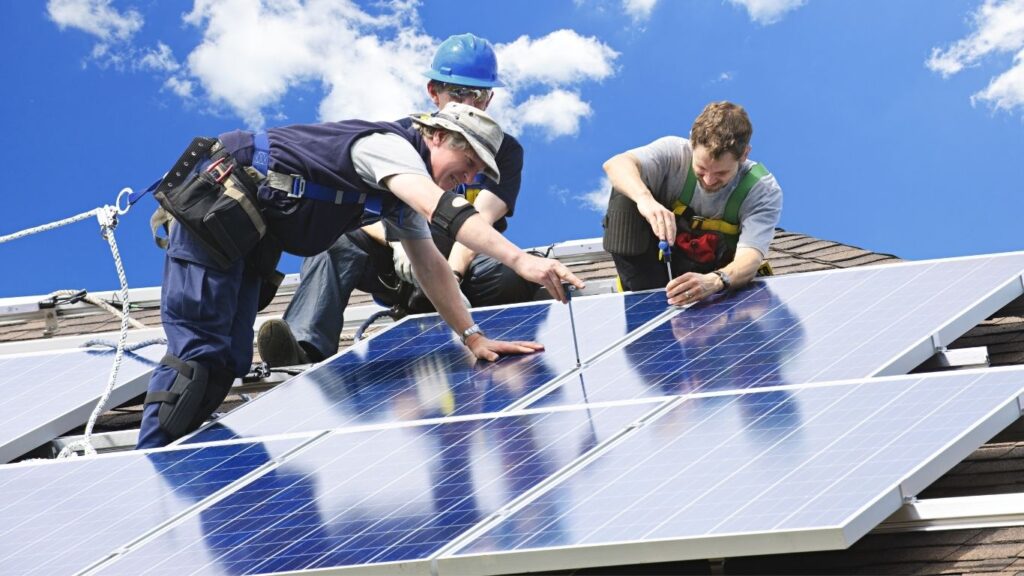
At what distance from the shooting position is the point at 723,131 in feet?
25.0

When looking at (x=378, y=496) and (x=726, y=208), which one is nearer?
(x=378, y=496)

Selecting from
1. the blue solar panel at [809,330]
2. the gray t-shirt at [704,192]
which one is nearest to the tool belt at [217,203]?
the blue solar panel at [809,330]

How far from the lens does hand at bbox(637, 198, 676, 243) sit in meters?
7.70

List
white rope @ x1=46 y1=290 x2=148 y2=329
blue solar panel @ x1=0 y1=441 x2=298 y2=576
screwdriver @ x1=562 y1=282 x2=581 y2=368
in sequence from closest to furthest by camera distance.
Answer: blue solar panel @ x1=0 y1=441 x2=298 y2=576 < screwdriver @ x1=562 y1=282 x2=581 y2=368 < white rope @ x1=46 y1=290 x2=148 y2=329

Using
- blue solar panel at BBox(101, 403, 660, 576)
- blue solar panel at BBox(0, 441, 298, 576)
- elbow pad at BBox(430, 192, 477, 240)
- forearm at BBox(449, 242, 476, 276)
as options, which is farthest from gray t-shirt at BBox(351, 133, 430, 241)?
forearm at BBox(449, 242, 476, 276)

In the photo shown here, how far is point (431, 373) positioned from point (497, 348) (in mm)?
332

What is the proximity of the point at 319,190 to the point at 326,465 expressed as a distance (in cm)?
129

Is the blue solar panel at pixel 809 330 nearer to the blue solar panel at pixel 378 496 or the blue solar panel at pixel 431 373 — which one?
the blue solar panel at pixel 431 373

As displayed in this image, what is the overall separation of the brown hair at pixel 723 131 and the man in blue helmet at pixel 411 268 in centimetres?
133

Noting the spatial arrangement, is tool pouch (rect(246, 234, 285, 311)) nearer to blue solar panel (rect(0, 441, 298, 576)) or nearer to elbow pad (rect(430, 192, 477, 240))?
blue solar panel (rect(0, 441, 298, 576))

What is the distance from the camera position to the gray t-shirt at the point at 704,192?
311 inches

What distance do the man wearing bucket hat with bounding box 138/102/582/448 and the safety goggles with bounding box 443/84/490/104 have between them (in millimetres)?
1502

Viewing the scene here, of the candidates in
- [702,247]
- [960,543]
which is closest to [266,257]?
[702,247]

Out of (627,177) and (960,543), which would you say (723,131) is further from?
(960,543)
